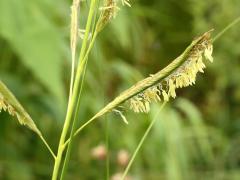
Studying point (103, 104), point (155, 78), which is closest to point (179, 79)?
point (155, 78)

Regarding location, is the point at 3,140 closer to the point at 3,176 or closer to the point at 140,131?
the point at 3,176

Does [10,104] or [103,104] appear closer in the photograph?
[10,104]

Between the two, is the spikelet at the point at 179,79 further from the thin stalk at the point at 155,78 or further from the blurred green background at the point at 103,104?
the blurred green background at the point at 103,104

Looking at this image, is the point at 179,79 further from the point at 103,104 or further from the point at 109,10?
the point at 103,104

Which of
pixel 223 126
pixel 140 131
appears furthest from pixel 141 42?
pixel 140 131

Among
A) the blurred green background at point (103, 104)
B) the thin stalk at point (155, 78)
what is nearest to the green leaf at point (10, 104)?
the thin stalk at point (155, 78)

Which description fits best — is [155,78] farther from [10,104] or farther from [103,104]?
[103,104]

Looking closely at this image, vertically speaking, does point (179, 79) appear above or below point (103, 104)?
below
